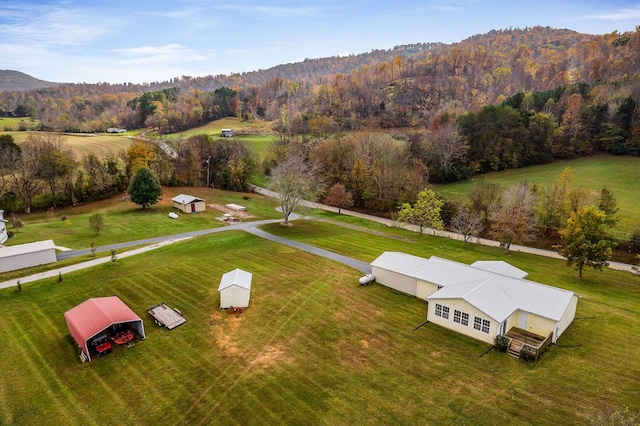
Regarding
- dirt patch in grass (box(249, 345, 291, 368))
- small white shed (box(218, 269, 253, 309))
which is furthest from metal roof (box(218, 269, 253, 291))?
dirt patch in grass (box(249, 345, 291, 368))

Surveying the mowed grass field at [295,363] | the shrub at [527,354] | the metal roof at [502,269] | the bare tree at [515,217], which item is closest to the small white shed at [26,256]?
the mowed grass field at [295,363]

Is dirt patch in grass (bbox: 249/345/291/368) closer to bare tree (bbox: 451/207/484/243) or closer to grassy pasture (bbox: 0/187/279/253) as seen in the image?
grassy pasture (bbox: 0/187/279/253)

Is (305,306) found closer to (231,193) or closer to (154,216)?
(154,216)

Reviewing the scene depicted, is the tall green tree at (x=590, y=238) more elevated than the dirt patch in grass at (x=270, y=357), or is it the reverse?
the tall green tree at (x=590, y=238)

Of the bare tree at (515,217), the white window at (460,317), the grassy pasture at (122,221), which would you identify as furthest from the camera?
the bare tree at (515,217)

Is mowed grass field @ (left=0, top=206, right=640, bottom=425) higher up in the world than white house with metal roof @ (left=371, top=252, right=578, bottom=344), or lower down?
lower down

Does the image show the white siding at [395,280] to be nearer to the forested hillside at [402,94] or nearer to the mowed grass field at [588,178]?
the mowed grass field at [588,178]

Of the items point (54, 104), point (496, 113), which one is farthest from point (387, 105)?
point (54, 104)
